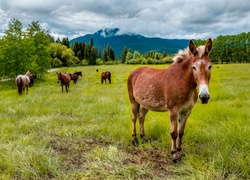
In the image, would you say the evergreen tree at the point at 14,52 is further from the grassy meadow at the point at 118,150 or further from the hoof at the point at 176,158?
the hoof at the point at 176,158

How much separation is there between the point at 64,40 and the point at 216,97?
8995cm

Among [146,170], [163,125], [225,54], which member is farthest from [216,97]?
[225,54]

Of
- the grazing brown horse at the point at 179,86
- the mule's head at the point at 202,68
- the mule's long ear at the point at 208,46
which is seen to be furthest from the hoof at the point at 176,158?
the mule's long ear at the point at 208,46

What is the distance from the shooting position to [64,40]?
3642 inches

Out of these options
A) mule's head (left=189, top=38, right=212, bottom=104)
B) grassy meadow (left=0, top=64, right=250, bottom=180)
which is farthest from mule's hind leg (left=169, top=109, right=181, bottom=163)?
mule's head (left=189, top=38, right=212, bottom=104)

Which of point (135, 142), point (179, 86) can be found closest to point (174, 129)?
point (179, 86)

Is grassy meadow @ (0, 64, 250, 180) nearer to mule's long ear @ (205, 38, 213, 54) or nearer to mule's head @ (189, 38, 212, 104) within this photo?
mule's head @ (189, 38, 212, 104)

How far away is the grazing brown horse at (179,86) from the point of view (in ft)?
11.8

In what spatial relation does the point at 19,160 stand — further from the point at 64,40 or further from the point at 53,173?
the point at 64,40

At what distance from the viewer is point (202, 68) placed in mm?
3557

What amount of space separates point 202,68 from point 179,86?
0.68 m

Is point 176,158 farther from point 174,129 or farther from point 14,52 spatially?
point 14,52

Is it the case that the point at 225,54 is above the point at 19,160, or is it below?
above

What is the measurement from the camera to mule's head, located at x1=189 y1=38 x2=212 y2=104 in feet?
11.1
